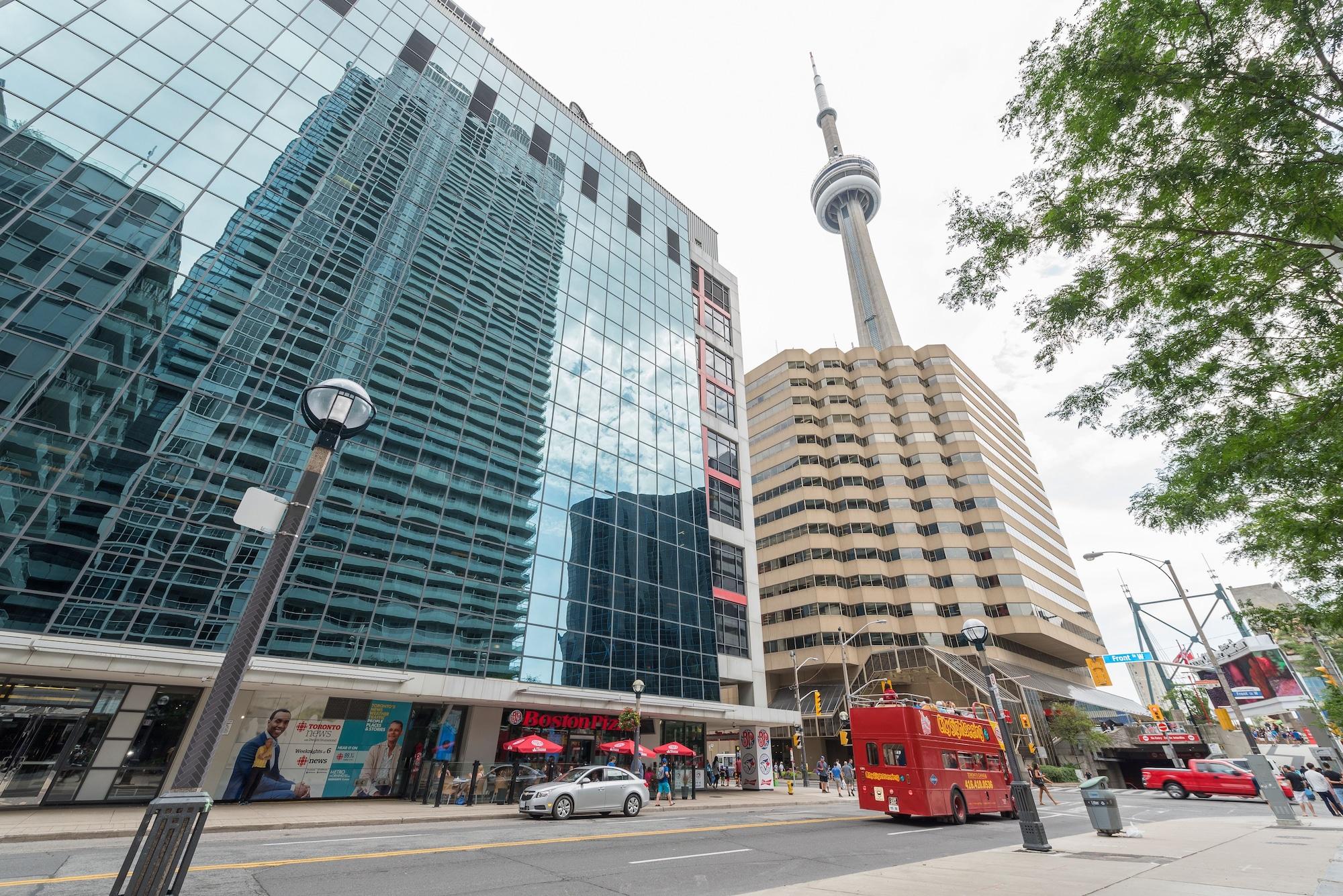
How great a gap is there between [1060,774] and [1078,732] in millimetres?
7635

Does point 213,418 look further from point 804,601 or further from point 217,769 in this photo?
point 804,601

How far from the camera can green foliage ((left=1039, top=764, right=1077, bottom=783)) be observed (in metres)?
48.0

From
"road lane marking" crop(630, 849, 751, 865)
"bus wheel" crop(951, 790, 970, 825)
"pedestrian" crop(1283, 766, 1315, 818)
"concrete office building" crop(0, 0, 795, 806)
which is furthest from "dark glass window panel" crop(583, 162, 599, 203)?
"pedestrian" crop(1283, 766, 1315, 818)

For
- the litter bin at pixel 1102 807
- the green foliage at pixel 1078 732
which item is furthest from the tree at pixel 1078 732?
the litter bin at pixel 1102 807

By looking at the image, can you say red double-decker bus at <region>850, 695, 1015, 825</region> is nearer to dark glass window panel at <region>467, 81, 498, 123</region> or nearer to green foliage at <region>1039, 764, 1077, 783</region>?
green foliage at <region>1039, 764, 1077, 783</region>

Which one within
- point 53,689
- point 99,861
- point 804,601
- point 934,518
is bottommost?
point 99,861

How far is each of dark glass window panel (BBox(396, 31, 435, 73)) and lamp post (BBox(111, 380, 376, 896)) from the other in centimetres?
4264

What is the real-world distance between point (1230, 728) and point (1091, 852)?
86.8ft

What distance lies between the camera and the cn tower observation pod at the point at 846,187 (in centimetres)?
13000

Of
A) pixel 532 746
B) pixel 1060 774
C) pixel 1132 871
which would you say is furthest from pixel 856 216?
pixel 1132 871

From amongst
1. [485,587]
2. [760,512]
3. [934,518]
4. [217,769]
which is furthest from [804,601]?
[217,769]

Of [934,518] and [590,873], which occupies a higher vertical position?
[934,518]

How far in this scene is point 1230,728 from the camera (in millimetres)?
28844

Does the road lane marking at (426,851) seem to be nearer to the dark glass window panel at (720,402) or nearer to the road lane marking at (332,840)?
the road lane marking at (332,840)
